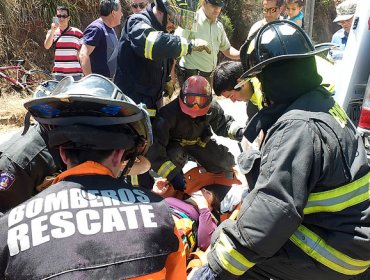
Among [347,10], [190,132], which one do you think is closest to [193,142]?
[190,132]

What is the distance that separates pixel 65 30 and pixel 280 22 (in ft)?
15.9

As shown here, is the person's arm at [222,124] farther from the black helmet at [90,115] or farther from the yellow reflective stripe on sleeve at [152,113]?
the black helmet at [90,115]

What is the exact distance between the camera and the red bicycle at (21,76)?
8.88 meters

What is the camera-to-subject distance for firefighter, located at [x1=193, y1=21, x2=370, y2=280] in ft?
5.26

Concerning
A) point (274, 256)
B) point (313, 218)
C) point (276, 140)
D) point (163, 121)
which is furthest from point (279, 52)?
point (163, 121)

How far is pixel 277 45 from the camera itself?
1797mm

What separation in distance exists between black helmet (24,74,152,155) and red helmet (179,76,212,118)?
1.79 m

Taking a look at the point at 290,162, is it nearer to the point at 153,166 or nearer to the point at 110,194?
the point at 110,194

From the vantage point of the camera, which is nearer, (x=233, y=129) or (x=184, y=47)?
(x=184, y=47)

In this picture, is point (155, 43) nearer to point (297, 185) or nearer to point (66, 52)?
point (297, 185)

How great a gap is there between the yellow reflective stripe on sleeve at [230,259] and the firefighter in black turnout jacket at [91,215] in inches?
17.1

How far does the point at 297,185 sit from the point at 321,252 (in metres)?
0.35

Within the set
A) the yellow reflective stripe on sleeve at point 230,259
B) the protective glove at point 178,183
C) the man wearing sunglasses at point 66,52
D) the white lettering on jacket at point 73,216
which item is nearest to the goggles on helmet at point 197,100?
the protective glove at point 178,183

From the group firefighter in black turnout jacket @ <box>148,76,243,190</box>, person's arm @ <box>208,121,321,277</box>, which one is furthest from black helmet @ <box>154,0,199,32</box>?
person's arm @ <box>208,121,321,277</box>
